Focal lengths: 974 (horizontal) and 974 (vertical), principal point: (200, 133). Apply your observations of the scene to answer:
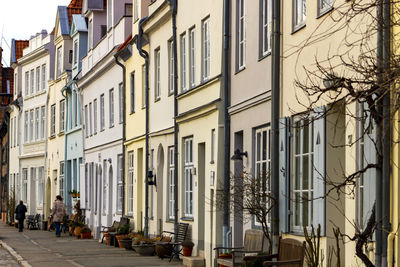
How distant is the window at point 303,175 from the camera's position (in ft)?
48.2

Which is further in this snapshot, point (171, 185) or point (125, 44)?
point (125, 44)

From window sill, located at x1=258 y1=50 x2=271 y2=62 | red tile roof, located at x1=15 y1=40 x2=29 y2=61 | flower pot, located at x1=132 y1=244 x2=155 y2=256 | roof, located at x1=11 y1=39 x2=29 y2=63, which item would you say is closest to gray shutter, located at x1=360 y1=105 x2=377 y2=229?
window sill, located at x1=258 y1=50 x2=271 y2=62

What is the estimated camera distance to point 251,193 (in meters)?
16.7

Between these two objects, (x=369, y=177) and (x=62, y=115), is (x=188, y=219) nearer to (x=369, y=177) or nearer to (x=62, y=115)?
(x=369, y=177)

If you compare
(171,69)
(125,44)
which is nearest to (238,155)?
(171,69)

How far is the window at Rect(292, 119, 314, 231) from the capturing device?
14688mm

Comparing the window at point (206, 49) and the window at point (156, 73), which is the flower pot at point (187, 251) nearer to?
the window at point (206, 49)

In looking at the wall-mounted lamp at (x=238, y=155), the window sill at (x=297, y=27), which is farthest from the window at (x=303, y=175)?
the wall-mounted lamp at (x=238, y=155)

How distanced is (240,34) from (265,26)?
1.91m

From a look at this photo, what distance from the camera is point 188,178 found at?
24.5 meters

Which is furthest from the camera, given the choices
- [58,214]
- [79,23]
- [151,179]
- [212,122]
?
[79,23]

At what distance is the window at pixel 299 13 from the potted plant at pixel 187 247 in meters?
8.76

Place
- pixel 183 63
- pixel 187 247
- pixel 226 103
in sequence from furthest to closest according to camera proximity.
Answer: pixel 183 63
pixel 187 247
pixel 226 103

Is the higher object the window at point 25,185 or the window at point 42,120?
the window at point 42,120
